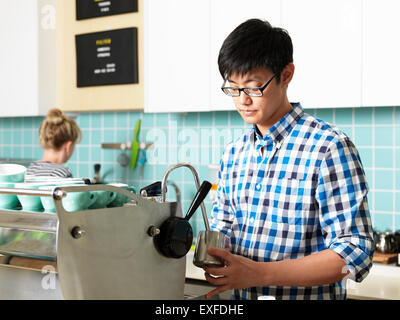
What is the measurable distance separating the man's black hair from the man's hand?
1.35ft

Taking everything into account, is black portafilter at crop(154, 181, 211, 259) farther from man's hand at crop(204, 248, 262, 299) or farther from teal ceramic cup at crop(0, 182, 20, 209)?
teal ceramic cup at crop(0, 182, 20, 209)

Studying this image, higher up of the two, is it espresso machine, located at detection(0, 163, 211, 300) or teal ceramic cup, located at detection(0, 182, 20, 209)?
teal ceramic cup, located at detection(0, 182, 20, 209)

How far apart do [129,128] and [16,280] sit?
2037 millimetres

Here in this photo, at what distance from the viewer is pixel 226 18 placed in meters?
2.30

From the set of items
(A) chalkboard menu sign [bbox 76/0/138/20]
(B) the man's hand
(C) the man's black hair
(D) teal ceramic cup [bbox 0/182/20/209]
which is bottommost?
(B) the man's hand

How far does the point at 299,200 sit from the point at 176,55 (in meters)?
1.36

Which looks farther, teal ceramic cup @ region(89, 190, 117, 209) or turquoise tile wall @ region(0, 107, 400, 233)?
turquoise tile wall @ region(0, 107, 400, 233)

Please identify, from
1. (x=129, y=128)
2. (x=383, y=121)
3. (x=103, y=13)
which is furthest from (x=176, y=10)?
(x=383, y=121)

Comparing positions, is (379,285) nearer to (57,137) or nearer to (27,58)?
(57,137)

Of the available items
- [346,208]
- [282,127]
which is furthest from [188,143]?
[346,208]

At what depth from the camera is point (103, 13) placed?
2.79 metres

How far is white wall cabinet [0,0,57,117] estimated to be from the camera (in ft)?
9.44

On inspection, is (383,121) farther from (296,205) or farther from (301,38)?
(296,205)

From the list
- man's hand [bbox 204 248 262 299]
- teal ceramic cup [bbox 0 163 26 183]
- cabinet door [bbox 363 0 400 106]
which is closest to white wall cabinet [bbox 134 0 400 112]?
cabinet door [bbox 363 0 400 106]
